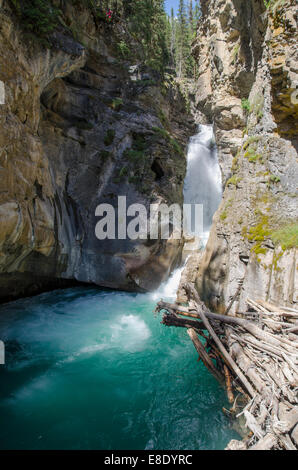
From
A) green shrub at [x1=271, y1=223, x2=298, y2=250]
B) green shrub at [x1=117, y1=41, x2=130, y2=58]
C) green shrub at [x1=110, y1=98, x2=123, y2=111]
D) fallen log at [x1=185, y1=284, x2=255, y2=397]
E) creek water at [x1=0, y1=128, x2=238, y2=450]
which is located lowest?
creek water at [x1=0, y1=128, x2=238, y2=450]

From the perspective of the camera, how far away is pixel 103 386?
5.45m

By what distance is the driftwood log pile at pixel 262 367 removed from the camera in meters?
2.76

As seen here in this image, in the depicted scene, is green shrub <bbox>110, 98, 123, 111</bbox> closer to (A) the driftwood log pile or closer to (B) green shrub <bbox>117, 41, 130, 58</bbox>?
(B) green shrub <bbox>117, 41, 130, 58</bbox>

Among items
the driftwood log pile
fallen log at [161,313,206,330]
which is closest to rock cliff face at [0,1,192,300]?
fallen log at [161,313,206,330]

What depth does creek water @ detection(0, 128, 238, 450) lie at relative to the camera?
4129 millimetres

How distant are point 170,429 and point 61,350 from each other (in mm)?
3883

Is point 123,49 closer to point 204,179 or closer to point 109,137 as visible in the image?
point 109,137

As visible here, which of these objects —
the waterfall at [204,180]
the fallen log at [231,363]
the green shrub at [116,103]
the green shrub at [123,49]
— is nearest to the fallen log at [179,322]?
the fallen log at [231,363]

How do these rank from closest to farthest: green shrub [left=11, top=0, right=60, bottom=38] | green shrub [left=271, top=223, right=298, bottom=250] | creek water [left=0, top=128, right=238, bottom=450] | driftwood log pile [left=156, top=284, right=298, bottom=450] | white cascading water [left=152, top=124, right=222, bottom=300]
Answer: driftwood log pile [left=156, top=284, right=298, bottom=450], creek water [left=0, top=128, right=238, bottom=450], green shrub [left=271, top=223, right=298, bottom=250], green shrub [left=11, top=0, right=60, bottom=38], white cascading water [left=152, top=124, right=222, bottom=300]

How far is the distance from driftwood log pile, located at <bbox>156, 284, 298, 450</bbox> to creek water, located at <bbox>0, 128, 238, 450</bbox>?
0.91 meters

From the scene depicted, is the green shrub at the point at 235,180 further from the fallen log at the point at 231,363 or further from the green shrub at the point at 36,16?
the green shrub at the point at 36,16

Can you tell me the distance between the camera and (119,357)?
21.4 ft

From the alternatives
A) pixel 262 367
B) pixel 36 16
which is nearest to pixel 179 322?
pixel 262 367
